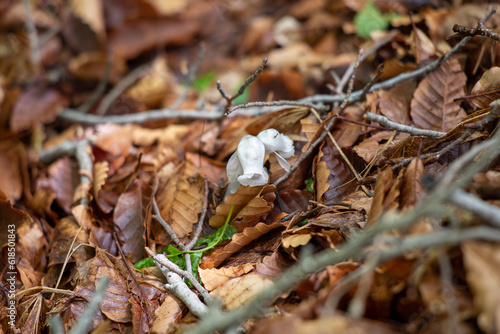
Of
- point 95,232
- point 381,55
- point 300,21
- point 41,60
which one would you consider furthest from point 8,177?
point 300,21

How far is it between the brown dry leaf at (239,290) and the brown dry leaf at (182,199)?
503 mm

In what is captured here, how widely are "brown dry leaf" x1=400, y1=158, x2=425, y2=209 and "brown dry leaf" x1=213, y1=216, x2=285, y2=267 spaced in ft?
1.83

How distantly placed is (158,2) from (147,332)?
12.2 ft

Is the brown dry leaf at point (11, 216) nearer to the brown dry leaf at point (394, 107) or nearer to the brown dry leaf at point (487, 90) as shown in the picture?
the brown dry leaf at point (394, 107)

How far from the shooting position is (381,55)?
2688 millimetres

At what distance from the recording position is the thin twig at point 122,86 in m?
3.66

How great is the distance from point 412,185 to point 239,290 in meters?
0.79

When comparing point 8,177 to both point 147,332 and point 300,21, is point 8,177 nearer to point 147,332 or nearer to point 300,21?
point 147,332

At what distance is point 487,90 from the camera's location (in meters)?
1.80

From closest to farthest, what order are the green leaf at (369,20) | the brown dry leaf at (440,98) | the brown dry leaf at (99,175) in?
the brown dry leaf at (440,98) < the brown dry leaf at (99,175) < the green leaf at (369,20)

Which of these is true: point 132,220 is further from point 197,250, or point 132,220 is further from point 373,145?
point 373,145

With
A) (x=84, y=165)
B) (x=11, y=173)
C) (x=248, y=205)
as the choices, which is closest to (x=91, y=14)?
(x=11, y=173)

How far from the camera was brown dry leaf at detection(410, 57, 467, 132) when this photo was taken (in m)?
1.92

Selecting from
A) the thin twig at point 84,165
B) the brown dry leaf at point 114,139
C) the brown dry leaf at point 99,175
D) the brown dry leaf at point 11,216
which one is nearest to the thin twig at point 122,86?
the brown dry leaf at point 114,139
